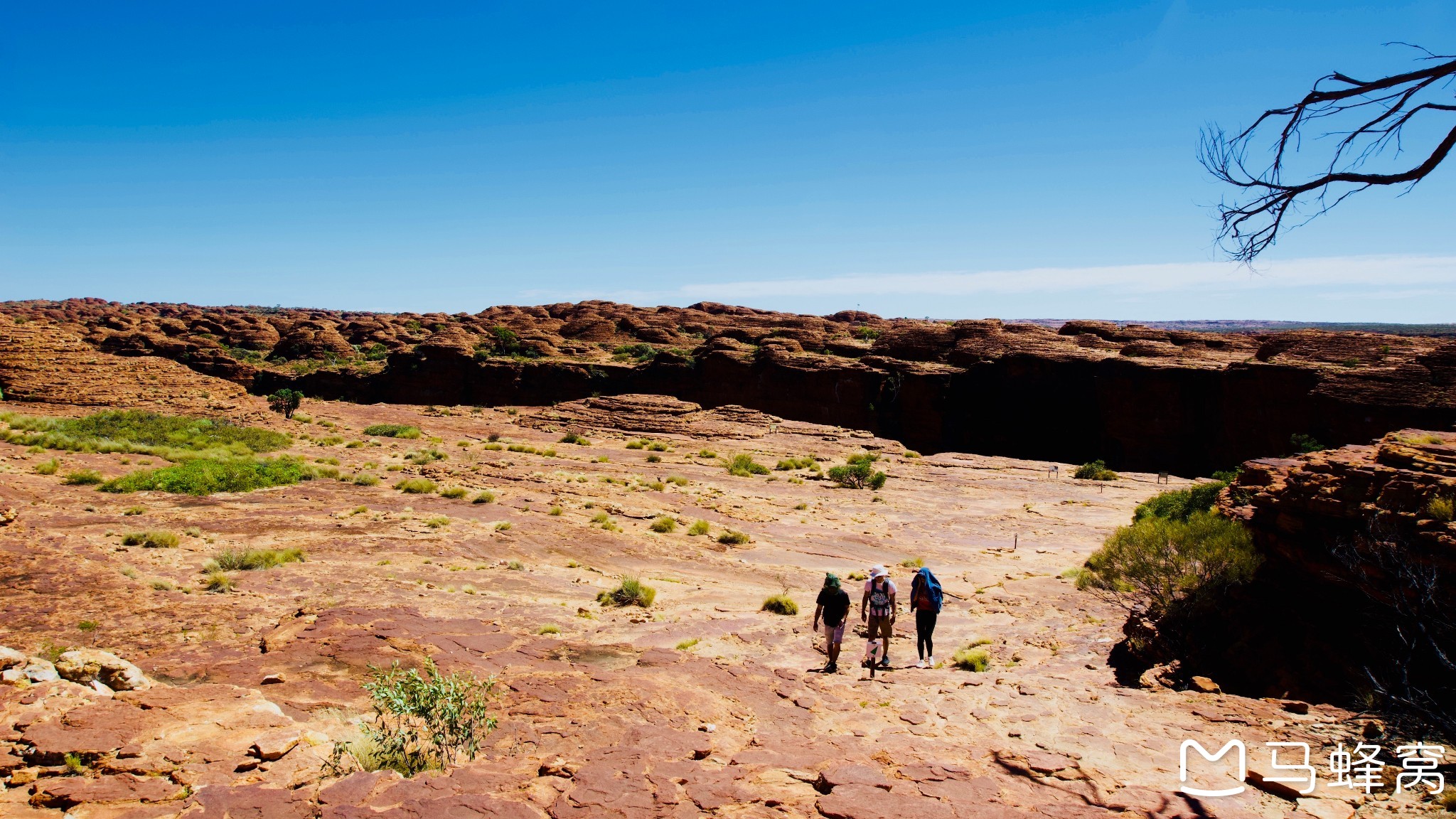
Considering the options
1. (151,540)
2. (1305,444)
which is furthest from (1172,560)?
(1305,444)

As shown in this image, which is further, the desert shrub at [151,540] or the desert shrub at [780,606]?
the desert shrub at [151,540]

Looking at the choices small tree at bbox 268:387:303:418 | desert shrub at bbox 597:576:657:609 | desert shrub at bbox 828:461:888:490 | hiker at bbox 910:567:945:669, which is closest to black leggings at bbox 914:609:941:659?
hiker at bbox 910:567:945:669

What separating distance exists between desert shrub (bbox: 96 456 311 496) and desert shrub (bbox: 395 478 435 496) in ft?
8.28

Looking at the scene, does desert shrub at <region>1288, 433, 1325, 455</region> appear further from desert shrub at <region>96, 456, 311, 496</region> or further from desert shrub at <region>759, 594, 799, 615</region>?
desert shrub at <region>96, 456, 311, 496</region>

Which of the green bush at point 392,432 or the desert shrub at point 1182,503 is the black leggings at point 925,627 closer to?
the desert shrub at point 1182,503

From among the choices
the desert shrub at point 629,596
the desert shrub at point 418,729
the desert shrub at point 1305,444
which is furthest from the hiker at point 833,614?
the desert shrub at point 1305,444

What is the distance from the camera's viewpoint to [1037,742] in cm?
601

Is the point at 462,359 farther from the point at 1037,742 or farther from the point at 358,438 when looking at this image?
the point at 1037,742

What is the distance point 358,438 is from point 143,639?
22.4 meters

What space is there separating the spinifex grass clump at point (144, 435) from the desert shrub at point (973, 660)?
21.1 m

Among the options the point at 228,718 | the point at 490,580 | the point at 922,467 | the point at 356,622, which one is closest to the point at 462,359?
the point at 922,467

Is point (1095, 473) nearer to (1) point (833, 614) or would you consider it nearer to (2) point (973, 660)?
(2) point (973, 660)

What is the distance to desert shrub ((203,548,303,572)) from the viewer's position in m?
11.0

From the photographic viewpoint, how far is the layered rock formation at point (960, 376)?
2627 cm
